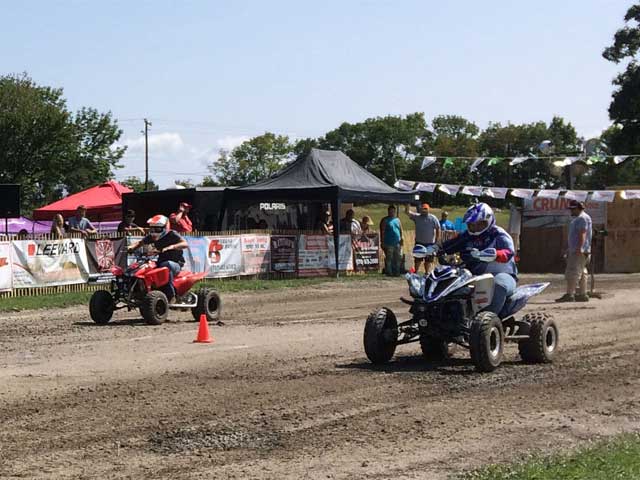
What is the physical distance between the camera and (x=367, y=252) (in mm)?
28969

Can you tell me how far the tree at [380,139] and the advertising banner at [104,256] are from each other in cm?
9453

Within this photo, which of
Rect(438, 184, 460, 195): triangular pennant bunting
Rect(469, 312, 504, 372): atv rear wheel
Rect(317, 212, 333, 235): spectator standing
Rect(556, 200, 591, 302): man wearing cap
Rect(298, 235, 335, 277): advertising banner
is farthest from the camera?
Rect(438, 184, 460, 195): triangular pennant bunting

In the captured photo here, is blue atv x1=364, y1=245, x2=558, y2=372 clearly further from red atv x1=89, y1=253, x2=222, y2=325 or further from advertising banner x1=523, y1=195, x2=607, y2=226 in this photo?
advertising banner x1=523, y1=195, x2=607, y2=226

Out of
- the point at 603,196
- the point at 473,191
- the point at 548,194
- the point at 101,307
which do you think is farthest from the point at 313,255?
the point at 101,307

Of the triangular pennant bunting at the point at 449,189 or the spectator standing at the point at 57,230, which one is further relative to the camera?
the triangular pennant bunting at the point at 449,189

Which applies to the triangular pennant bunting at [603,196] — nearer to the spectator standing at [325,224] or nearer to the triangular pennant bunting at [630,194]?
the triangular pennant bunting at [630,194]

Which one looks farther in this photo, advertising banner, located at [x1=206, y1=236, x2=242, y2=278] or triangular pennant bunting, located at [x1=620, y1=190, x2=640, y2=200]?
triangular pennant bunting, located at [x1=620, y1=190, x2=640, y2=200]

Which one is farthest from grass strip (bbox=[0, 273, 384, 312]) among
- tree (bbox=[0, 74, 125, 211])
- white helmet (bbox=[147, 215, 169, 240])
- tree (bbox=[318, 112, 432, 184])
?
tree (bbox=[318, 112, 432, 184])

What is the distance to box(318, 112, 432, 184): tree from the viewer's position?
120m

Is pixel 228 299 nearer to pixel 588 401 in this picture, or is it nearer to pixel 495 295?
pixel 495 295

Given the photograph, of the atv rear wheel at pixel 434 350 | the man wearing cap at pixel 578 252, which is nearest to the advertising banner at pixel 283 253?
the man wearing cap at pixel 578 252

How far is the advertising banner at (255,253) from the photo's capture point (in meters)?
25.6

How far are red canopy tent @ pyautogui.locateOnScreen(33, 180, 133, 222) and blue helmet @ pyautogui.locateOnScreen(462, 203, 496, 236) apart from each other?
28520 millimetres

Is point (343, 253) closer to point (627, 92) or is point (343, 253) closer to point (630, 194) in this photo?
point (630, 194)
